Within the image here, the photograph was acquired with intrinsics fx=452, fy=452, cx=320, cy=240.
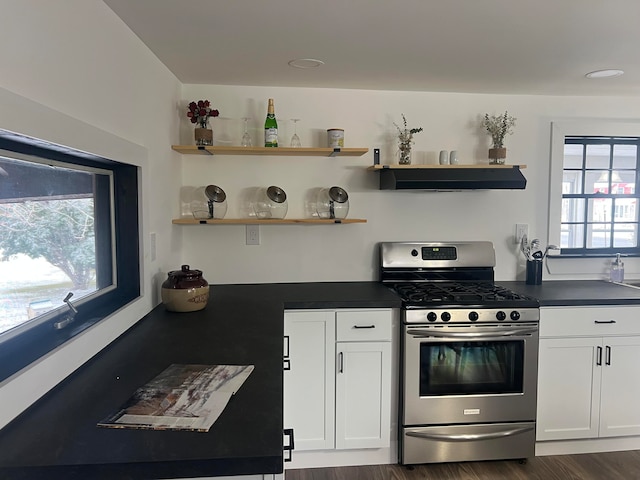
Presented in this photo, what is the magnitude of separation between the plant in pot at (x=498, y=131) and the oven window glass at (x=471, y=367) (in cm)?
117

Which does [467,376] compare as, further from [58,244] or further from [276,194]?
[58,244]

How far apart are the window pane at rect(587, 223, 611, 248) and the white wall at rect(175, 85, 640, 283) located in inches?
5.5

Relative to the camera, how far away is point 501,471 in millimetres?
2502

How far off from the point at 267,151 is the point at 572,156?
2142 mm

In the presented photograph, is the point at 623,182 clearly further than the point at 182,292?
Yes

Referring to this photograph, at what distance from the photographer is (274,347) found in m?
1.65

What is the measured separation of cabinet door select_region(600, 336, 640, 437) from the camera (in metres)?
2.59

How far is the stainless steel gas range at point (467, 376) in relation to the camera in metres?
2.44

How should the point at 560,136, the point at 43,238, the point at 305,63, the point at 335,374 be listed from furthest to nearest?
1. the point at 560,136
2. the point at 335,374
3. the point at 305,63
4. the point at 43,238

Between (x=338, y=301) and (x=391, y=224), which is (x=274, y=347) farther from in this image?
(x=391, y=224)

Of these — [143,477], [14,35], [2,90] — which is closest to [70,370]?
[143,477]

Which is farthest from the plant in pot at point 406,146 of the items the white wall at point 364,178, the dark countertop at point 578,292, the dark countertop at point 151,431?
the dark countertop at point 151,431

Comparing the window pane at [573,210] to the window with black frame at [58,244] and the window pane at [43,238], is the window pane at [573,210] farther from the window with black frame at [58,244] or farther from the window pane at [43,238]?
the window pane at [43,238]

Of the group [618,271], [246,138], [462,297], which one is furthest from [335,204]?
[618,271]
